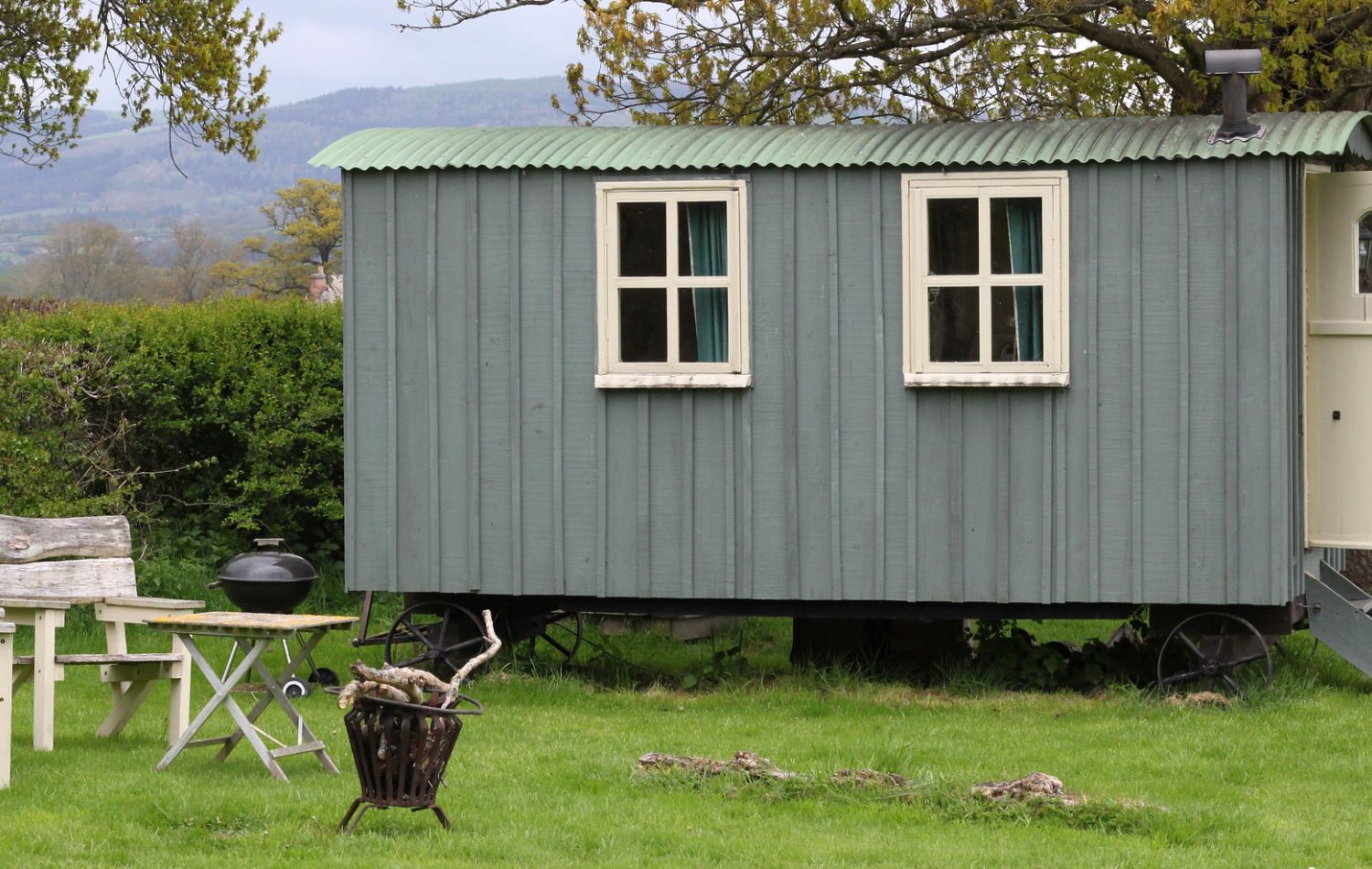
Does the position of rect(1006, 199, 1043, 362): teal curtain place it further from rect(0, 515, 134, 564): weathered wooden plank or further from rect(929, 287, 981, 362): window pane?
rect(0, 515, 134, 564): weathered wooden plank

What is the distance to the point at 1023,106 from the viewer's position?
14625 mm

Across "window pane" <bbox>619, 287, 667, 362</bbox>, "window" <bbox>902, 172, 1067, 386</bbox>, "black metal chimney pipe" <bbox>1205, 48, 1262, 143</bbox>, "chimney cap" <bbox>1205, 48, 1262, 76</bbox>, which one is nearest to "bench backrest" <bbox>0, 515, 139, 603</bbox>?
"window pane" <bbox>619, 287, 667, 362</bbox>

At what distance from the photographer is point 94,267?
8338cm

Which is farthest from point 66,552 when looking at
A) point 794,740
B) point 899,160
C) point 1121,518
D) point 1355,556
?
point 1355,556

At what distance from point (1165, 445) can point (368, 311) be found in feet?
14.3

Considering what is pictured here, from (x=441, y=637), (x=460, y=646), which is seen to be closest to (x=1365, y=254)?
→ (x=460, y=646)

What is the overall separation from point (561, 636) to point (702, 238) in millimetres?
4082

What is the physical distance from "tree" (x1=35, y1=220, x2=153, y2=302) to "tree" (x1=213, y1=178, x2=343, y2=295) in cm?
421

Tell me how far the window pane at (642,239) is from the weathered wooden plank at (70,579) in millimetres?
3012

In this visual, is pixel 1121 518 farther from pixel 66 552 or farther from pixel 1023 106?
pixel 1023 106

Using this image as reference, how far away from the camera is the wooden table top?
6973mm

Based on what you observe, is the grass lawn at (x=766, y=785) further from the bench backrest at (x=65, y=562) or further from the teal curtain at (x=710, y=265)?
the teal curtain at (x=710, y=265)

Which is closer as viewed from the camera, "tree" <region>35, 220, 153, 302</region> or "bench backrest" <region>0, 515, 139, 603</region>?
"bench backrest" <region>0, 515, 139, 603</region>

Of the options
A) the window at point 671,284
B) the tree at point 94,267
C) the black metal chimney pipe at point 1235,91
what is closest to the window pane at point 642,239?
the window at point 671,284
